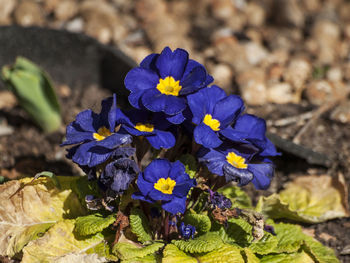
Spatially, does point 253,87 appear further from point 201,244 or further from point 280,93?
point 201,244

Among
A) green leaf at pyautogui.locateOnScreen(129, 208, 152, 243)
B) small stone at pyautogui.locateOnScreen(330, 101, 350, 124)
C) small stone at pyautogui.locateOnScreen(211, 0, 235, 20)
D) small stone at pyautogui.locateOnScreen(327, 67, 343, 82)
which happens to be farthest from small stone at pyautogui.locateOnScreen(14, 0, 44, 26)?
green leaf at pyautogui.locateOnScreen(129, 208, 152, 243)

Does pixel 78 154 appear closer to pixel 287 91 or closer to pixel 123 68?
pixel 123 68

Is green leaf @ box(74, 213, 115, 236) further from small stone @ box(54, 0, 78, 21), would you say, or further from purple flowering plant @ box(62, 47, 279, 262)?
small stone @ box(54, 0, 78, 21)

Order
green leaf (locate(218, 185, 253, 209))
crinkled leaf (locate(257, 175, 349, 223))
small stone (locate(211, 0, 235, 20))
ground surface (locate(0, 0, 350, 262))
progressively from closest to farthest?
green leaf (locate(218, 185, 253, 209)), crinkled leaf (locate(257, 175, 349, 223)), ground surface (locate(0, 0, 350, 262)), small stone (locate(211, 0, 235, 20))

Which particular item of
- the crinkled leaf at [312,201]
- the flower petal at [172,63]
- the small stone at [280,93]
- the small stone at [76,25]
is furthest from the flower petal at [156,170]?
the small stone at [76,25]

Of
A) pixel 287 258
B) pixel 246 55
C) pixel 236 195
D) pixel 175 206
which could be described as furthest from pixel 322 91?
pixel 175 206
